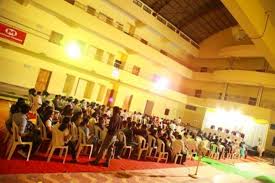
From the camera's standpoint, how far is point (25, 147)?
6.69 m

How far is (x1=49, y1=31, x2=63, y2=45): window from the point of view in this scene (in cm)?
1945

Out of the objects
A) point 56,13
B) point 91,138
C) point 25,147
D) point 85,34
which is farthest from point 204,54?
point 25,147

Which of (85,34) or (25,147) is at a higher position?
(85,34)

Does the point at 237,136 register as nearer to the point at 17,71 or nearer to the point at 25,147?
the point at 17,71

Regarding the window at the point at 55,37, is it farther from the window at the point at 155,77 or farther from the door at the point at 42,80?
the window at the point at 155,77

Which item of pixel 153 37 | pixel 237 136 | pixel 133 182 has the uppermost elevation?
pixel 153 37

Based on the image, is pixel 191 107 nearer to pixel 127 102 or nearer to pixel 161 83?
pixel 161 83

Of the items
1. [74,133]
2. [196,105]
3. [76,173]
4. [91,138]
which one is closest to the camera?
[76,173]

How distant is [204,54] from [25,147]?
2860 centimetres

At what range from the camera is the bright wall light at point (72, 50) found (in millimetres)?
19656

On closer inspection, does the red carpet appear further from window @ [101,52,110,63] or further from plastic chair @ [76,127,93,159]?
window @ [101,52,110,63]

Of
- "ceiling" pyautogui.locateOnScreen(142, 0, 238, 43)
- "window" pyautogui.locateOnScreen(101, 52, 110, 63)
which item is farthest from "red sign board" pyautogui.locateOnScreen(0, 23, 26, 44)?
"ceiling" pyautogui.locateOnScreen(142, 0, 238, 43)

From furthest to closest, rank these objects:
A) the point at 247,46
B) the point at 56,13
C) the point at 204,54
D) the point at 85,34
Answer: the point at 204,54
the point at 247,46
the point at 85,34
the point at 56,13

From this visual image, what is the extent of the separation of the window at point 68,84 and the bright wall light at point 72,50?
196cm
